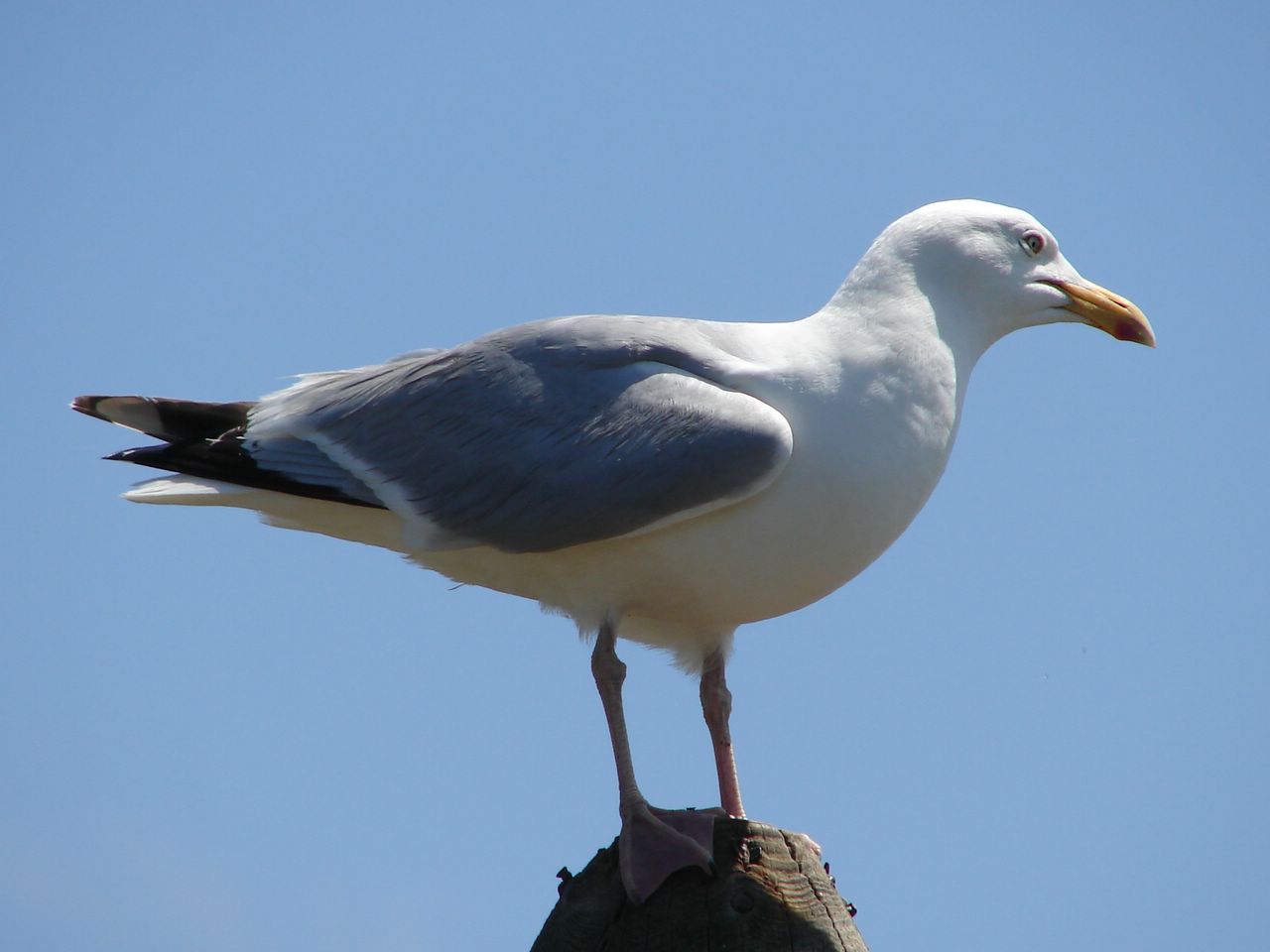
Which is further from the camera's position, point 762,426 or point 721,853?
point 762,426

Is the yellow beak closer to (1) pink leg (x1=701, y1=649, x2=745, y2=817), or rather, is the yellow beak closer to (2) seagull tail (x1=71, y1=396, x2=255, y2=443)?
(1) pink leg (x1=701, y1=649, x2=745, y2=817)

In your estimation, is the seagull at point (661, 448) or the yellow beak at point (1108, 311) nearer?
the seagull at point (661, 448)

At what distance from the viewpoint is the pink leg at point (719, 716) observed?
20.1 feet

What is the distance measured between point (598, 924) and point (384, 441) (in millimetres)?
2226

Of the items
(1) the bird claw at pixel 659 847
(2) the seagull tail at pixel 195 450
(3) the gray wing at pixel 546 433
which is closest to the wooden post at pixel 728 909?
(1) the bird claw at pixel 659 847

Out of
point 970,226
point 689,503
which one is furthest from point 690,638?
point 970,226

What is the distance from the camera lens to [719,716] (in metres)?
6.20

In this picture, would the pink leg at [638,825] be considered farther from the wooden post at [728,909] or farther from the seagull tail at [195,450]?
the seagull tail at [195,450]

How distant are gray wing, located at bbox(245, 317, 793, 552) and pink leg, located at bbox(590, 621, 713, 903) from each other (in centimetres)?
53

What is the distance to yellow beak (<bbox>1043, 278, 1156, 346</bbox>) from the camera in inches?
245

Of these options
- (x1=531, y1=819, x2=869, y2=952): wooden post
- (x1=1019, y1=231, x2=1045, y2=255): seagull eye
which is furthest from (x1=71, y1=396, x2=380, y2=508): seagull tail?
(x1=1019, y1=231, x2=1045, y2=255): seagull eye

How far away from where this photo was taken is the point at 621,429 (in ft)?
17.9

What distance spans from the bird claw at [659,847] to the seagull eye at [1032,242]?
274cm

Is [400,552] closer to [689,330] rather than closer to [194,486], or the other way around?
[194,486]
